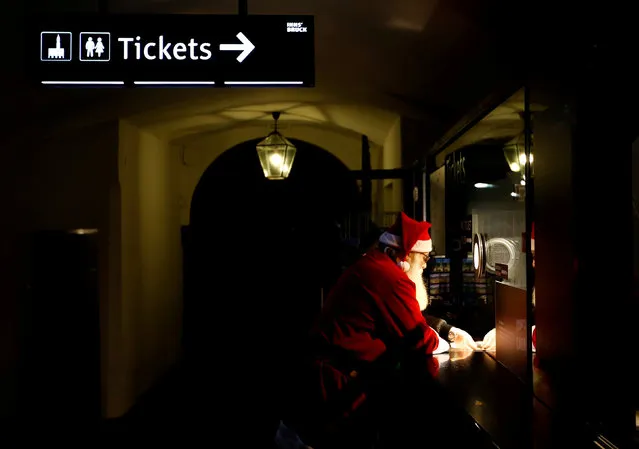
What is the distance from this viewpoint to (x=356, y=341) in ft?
13.6

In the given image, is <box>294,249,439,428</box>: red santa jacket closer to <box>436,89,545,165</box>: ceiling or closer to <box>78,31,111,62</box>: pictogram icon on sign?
<box>436,89,545,165</box>: ceiling

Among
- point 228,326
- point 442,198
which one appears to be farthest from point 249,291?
point 442,198

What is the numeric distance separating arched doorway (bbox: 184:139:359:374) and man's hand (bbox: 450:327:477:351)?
681 centimetres

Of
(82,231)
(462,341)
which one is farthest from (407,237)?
(82,231)

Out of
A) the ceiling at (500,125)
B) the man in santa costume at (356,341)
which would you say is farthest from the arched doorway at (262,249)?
the man in santa costume at (356,341)

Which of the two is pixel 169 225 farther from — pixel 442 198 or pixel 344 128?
pixel 442 198

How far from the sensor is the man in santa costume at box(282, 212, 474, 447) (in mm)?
4051

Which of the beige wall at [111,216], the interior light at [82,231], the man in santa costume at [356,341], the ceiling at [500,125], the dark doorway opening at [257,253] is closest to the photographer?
the ceiling at [500,125]

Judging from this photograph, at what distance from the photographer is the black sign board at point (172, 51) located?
165 inches

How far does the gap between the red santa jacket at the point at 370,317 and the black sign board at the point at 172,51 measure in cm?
124

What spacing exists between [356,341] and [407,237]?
0.85 meters

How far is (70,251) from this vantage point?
24.0 feet

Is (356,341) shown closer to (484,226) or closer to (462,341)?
Result: (462,341)

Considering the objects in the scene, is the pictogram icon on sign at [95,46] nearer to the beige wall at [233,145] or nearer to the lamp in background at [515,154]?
the lamp in background at [515,154]
